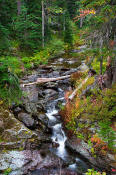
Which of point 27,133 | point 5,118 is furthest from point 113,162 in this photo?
point 5,118

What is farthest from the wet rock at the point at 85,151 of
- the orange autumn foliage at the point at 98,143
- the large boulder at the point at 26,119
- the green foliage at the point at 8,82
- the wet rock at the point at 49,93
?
the wet rock at the point at 49,93

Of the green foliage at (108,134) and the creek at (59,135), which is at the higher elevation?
the green foliage at (108,134)

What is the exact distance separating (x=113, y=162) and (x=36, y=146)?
301 centimetres

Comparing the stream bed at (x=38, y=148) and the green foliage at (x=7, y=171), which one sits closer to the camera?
the green foliage at (x=7, y=171)

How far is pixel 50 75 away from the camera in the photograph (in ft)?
43.5

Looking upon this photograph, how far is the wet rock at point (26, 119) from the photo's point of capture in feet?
20.2

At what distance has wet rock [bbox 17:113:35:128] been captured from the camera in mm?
6156

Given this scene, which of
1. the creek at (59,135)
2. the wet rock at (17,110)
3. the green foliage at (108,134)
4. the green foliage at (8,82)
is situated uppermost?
the green foliage at (8,82)

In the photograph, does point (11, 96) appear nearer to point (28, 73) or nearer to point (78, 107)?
point (78, 107)

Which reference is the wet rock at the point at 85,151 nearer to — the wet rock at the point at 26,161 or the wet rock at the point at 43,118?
the wet rock at the point at 26,161

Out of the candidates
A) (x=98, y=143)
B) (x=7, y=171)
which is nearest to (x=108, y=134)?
(x=98, y=143)

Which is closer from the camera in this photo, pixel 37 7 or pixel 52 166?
pixel 52 166

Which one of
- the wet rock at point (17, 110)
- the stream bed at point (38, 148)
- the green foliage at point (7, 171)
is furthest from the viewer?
the wet rock at point (17, 110)

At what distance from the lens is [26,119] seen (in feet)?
20.6
